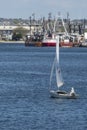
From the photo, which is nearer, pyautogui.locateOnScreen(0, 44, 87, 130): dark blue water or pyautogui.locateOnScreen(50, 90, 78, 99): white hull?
pyautogui.locateOnScreen(0, 44, 87, 130): dark blue water

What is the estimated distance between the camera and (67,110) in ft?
233

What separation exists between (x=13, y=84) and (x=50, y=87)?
277 inches

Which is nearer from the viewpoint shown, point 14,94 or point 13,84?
point 14,94

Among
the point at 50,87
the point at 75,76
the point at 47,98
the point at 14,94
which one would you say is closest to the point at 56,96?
the point at 47,98

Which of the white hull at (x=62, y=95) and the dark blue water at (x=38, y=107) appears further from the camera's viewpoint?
the white hull at (x=62, y=95)

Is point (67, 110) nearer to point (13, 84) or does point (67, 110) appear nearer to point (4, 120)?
point (4, 120)

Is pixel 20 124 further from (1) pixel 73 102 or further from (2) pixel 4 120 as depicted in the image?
(1) pixel 73 102

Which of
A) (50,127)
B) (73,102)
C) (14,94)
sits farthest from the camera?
(14,94)

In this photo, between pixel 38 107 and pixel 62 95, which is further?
pixel 62 95

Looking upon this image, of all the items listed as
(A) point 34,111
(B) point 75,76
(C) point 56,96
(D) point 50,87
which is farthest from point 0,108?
(B) point 75,76

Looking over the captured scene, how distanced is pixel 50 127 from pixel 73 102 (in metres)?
15.6

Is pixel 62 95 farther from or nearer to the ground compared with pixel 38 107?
nearer to the ground

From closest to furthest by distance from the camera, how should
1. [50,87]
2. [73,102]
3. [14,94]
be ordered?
[73,102], [14,94], [50,87]

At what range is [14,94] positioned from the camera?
8444 cm
